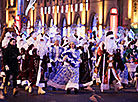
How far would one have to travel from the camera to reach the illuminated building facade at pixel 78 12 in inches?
1340

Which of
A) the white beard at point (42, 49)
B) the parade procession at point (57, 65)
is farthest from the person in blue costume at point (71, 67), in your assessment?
the white beard at point (42, 49)

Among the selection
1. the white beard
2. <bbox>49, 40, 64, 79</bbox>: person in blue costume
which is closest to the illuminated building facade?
<bbox>49, 40, 64, 79</bbox>: person in blue costume

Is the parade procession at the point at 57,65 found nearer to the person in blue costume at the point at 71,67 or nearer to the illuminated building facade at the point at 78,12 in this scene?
the person in blue costume at the point at 71,67

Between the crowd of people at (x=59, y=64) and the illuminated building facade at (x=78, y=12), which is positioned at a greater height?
the illuminated building facade at (x=78, y=12)

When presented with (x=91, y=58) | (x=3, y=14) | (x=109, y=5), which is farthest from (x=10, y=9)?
(x=91, y=58)

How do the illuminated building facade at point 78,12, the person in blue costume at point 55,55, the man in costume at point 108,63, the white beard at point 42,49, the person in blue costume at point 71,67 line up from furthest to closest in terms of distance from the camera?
the illuminated building facade at point 78,12 < the person in blue costume at point 55,55 < the man in costume at point 108,63 < the white beard at point 42,49 < the person in blue costume at point 71,67

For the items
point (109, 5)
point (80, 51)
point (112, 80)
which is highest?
point (109, 5)

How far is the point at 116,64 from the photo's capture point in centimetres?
1257

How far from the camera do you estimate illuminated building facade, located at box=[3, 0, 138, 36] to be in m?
34.0

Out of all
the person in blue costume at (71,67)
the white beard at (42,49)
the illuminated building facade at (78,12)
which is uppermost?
the illuminated building facade at (78,12)

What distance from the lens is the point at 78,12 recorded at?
41.8m

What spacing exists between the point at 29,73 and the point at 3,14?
46724mm

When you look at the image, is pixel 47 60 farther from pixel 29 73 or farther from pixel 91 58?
pixel 91 58

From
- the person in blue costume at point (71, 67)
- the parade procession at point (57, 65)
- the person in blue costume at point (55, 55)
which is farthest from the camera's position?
the person in blue costume at point (55, 55)
